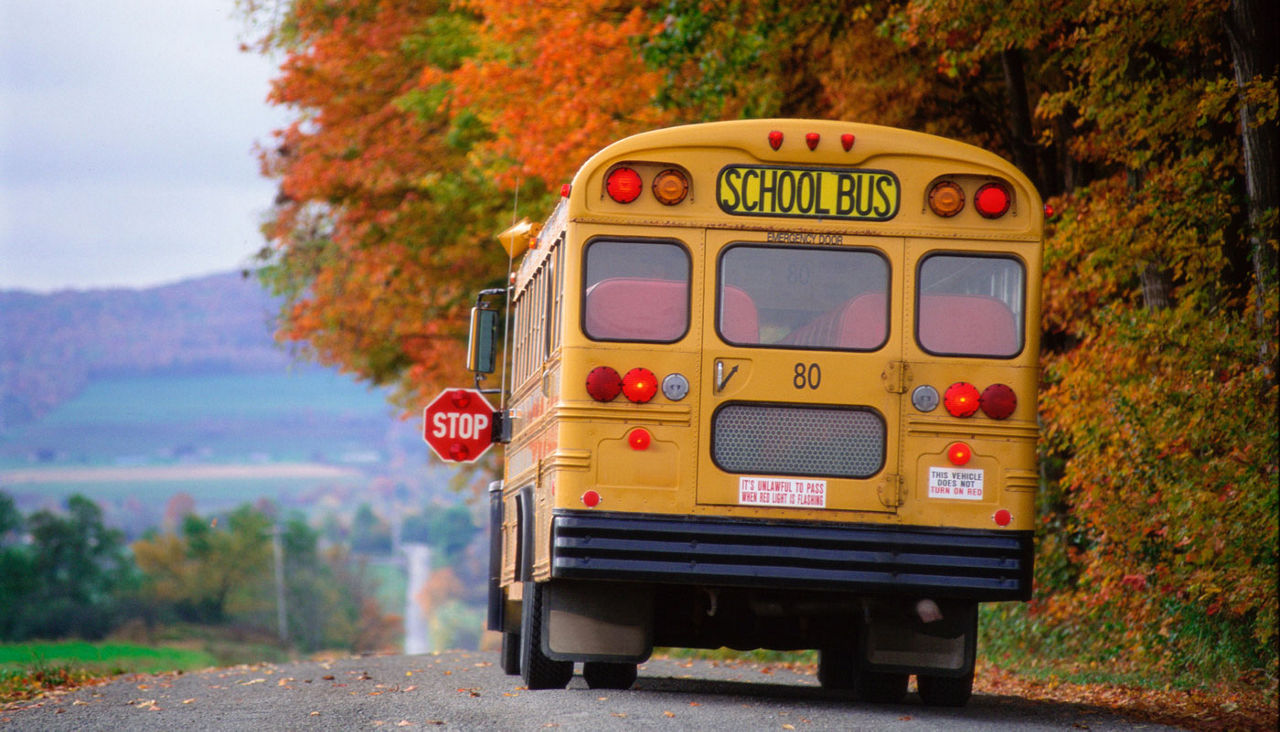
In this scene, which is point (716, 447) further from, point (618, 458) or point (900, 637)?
point (900, 637)

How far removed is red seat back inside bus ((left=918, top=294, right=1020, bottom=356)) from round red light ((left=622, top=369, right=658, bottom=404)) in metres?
1.47

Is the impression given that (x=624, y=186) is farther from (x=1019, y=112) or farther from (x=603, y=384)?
(x=1019, y=112)

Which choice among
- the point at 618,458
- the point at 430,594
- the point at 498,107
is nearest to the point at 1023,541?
the point at 618,458

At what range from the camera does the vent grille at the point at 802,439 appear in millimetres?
8859

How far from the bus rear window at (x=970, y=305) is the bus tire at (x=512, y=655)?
5.07 meters

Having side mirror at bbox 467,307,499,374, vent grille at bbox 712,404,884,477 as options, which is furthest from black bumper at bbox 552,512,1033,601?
side mirror at bbox 467,307,499,374

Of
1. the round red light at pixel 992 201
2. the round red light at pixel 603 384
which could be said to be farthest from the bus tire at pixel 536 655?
the round red light at pixel 992 201

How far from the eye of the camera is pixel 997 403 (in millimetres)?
8914

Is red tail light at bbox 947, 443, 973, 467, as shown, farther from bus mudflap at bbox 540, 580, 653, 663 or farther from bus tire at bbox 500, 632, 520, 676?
bus tire at bbox 500, 632, 520, 676

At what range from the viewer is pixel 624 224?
9.03 m

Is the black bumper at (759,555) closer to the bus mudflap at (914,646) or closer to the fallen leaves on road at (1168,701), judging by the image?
the bus mudflap at (914,646)

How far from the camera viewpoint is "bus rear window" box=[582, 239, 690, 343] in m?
8.95

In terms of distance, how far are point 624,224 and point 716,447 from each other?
1.31 meters

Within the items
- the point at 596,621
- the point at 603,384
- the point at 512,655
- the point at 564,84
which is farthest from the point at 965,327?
the point at 564,84
